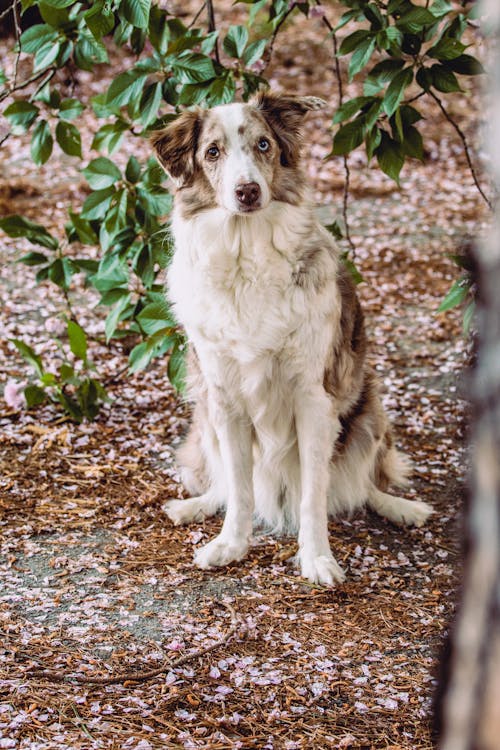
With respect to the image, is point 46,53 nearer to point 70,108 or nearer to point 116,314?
point 70,108

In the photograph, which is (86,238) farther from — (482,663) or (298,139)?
(482,663)

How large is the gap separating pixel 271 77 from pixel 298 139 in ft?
24.5

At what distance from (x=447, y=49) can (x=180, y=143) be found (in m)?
0.99

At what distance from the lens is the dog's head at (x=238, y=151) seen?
2934mm

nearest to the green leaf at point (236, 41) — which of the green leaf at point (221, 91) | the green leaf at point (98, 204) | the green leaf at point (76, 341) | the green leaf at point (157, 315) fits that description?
the green leaf at point (221, 91)

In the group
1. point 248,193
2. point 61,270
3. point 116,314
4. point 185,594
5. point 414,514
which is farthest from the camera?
point 61,270

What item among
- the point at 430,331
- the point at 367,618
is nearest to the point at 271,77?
the point at 430,331

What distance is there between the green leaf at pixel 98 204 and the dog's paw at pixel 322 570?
1.76 m

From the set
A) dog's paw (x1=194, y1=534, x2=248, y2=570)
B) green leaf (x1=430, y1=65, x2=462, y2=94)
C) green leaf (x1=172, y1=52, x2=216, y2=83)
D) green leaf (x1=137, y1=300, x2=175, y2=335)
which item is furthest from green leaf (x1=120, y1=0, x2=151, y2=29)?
dog's paw (x1=194, y1=534, x2=248, y2=570)

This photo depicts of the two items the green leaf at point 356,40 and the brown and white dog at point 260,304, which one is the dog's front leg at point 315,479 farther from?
the green leaf at point 356,40

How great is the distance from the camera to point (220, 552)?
131 inches

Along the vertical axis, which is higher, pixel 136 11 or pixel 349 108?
pixel 136 11

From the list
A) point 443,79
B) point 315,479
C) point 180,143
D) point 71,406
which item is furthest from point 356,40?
point 71,406

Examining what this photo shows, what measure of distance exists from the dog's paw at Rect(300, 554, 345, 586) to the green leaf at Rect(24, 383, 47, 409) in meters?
1.77
